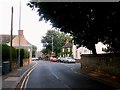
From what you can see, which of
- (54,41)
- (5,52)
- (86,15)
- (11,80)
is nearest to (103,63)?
(5,52)

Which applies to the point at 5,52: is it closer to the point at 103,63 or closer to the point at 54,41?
the point at 103,63

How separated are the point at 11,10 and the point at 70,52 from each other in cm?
6312

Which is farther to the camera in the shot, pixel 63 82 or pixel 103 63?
pixel 103 63

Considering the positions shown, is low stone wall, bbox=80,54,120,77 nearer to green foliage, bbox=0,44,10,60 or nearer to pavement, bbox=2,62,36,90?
pavement, bbox=2,62,36,90

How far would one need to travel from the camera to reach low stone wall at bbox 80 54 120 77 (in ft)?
95.5

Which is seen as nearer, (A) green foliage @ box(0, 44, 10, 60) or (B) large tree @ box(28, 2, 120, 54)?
(B) large tree @ box(28, 2, 120, 54)

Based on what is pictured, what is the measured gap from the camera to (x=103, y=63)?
33750 mm

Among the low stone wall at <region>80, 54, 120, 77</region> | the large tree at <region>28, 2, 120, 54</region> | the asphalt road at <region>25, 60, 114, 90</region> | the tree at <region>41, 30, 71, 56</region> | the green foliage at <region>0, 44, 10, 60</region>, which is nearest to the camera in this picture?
the asphalt road at <region>25, 60, 114, 90</region>

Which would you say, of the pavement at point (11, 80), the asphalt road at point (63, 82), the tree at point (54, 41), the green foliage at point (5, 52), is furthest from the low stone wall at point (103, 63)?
the tree at point (54, 41)

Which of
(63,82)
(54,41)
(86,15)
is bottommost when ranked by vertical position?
(63,82)

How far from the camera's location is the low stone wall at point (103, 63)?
95.5 ft

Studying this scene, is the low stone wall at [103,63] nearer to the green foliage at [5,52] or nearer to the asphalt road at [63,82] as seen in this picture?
the asphalt road at [63,82]

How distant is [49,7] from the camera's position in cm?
2150

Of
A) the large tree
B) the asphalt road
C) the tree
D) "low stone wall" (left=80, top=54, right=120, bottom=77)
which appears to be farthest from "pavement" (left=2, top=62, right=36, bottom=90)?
the tree
